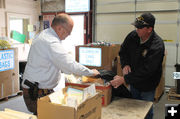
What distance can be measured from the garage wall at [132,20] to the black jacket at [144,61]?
10.1ft

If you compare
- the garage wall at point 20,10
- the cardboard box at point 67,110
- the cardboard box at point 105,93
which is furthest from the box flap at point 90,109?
the garage wall at point 20,10

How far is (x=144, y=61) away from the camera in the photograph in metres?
2.14

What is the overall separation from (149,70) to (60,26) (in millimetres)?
1025

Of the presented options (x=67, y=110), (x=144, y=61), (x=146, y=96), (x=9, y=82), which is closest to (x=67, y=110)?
(x=67, y=110)

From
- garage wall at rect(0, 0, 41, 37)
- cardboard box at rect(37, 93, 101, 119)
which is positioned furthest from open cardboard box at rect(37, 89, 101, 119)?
garage wall at rect(0, 0, 41, 37)

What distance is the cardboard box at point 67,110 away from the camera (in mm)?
1126

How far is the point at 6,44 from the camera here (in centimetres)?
430

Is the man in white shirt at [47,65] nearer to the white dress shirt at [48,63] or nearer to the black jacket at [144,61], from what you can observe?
the white dress shirt at [48,63]

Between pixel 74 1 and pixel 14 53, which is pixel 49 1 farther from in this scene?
pixel 14 53

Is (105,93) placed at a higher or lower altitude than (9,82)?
higher

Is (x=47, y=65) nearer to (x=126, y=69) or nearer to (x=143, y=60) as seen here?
(x=126, y=69)

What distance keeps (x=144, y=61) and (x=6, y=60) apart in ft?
10.1

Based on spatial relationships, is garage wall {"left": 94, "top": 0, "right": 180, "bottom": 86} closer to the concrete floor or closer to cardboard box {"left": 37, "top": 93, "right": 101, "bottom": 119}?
the concrete floor

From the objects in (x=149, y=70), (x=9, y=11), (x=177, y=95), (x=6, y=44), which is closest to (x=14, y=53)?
(x=6, y=44)
